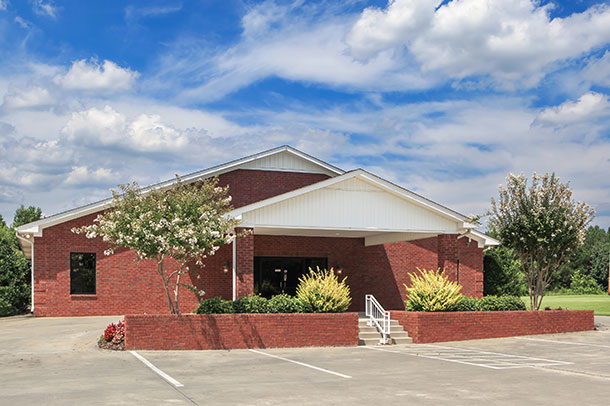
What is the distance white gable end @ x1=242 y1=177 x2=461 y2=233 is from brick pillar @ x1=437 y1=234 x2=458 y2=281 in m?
0.35

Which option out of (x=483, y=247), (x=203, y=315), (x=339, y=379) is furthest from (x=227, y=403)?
(x=483, y=247)

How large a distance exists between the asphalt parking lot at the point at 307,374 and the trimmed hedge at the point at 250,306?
1338 mm

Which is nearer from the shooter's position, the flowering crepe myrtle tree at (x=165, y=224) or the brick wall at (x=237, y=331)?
the brick wall at (x=237, y=331)

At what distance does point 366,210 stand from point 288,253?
22.0ft

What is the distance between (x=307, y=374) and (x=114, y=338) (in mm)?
6182

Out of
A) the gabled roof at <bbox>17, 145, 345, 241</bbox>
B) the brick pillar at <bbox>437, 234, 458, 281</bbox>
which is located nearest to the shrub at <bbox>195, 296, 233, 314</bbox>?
the gabled roof at <bbox>17, 145, 345, 241</bbox>

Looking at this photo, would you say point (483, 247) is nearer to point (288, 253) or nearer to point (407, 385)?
point (288, 253)

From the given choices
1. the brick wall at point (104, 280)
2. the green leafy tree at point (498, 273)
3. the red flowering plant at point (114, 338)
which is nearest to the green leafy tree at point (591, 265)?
the green leafy tree at point (498, 273)

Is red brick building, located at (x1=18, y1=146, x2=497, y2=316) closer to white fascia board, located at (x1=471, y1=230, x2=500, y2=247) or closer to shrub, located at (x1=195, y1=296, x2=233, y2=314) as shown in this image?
white fascia board, located at (x1=471, y1=230, x2=500, y2=247)

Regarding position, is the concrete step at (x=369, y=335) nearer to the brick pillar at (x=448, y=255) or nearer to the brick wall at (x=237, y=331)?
the brick wall at (x=237, y=331)

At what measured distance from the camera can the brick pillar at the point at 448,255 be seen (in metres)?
21.1

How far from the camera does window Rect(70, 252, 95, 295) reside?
2356 cm

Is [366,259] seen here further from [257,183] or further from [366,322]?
[366,322]

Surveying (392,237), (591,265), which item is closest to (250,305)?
(392,237)
